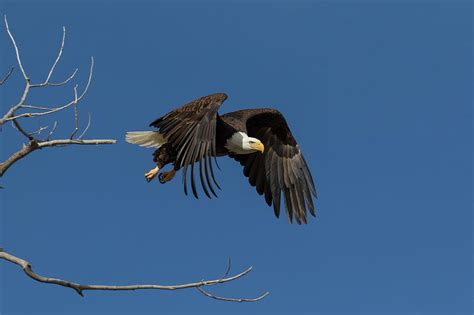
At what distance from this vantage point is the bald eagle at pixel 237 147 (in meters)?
6.52

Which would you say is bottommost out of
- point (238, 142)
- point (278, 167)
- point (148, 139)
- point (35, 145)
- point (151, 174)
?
point (35, 145)

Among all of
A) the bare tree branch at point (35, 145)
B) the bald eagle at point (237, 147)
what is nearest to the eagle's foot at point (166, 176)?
the bald eagle at point (237, 147)

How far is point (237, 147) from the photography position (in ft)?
26.0

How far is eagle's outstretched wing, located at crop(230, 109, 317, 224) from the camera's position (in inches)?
338

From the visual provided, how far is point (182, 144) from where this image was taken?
261 inches

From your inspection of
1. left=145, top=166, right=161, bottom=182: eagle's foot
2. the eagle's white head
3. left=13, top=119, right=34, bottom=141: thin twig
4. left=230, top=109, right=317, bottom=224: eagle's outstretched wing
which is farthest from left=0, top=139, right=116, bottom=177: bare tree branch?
left=230, top=109, right=317, bottom=224: eagle's outstretched wing

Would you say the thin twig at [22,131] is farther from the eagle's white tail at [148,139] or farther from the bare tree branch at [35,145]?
the eagle's white tail at [148,139]

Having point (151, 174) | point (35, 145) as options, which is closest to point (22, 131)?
point (35, 145)

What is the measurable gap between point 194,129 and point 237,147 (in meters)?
1.33

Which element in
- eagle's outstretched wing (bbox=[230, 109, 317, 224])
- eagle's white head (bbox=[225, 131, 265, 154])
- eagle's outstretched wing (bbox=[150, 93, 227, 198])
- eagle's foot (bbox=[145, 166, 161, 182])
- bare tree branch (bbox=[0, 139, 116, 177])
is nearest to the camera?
bare tree branch (bbox=[0, 139, 116, 177])

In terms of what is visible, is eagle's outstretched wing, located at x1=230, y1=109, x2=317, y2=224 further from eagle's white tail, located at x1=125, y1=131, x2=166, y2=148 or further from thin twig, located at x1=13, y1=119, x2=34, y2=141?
thin twig, located at x1=13, y1=119, x2=34, y2=141

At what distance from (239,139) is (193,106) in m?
0.95

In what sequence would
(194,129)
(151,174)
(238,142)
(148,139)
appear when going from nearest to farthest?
(194,129), (151,174), (148,139), (238,142)

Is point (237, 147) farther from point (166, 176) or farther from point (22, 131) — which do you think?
point (22, 131)
